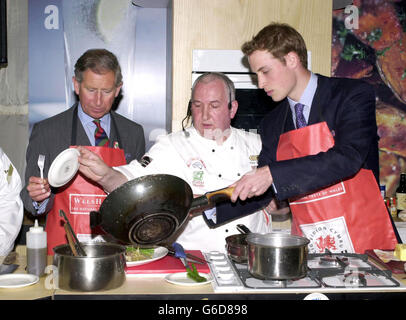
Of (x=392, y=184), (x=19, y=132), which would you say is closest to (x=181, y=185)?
(x=19, y=132)

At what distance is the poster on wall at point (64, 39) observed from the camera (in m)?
3.26

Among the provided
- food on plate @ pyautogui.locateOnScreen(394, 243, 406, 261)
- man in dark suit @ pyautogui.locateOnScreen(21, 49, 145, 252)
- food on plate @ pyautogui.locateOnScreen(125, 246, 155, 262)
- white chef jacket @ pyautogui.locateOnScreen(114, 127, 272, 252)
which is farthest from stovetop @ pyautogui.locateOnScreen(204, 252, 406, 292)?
man in dark suit @ pyautogui.locateOnScreen(21, 49, 145, 252)

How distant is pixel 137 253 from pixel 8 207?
0.66m

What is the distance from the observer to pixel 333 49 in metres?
3.32

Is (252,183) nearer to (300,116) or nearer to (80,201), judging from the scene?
(300,116)

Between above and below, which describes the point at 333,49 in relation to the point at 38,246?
above

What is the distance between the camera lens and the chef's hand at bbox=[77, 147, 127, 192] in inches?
73.4

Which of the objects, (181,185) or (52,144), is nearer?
(181,185)

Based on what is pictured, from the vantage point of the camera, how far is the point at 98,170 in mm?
1895

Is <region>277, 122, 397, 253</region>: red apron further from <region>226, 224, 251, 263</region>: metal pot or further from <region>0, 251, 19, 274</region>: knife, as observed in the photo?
<region>0, 251, 19, 274</region>: knife

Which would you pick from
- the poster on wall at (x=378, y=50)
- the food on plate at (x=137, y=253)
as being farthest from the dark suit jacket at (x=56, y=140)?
the poster on wall at (x=378, y=50)
